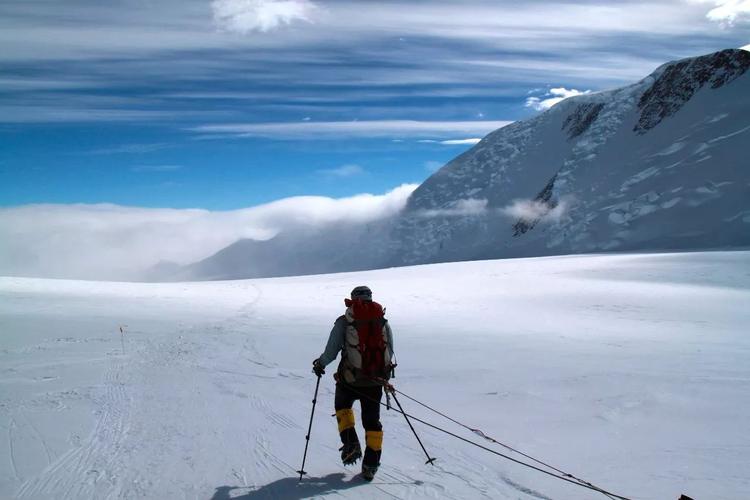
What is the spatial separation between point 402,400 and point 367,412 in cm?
267

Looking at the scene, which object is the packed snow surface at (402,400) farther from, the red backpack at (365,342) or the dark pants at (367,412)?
the red backpack at (365,342)

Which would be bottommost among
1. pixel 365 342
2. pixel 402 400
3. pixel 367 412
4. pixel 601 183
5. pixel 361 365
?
pixel 402 400

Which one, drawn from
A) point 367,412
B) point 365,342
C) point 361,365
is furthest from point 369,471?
point 365,342

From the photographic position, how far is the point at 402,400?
309 inches

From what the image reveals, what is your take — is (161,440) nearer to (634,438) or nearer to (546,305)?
(634,438)

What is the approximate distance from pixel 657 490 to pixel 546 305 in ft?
41.9

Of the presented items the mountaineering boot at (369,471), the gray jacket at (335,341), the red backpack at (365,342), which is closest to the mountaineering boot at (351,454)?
the mountaineering boot at (369,471)

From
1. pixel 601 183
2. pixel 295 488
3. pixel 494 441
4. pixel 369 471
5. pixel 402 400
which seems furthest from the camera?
pixel 601 183

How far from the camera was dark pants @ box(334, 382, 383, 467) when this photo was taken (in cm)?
514

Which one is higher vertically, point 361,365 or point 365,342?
point 365,342

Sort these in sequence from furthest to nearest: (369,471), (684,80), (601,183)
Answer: (684,80) → (601,183) → (369,471)

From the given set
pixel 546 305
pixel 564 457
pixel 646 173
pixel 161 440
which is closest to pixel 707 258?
pixel 546 305

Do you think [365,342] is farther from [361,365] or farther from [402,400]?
[402,400]

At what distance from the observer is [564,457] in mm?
5520
